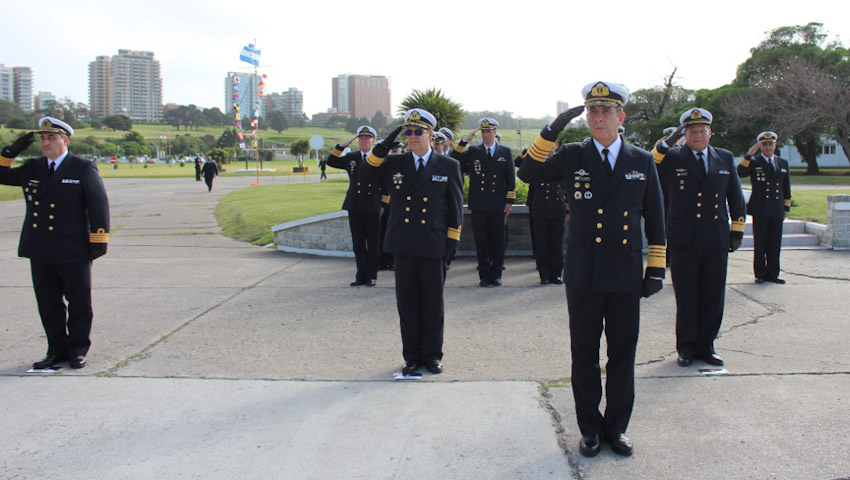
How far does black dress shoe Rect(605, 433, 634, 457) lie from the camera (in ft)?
11.8

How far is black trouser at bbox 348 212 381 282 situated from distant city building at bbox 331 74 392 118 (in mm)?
168000

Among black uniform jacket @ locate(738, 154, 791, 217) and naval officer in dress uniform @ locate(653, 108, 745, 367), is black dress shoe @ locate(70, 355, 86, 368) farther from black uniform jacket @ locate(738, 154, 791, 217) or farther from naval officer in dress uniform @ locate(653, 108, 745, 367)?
black uniform jacket @ locate(738, 154, 791, 217)

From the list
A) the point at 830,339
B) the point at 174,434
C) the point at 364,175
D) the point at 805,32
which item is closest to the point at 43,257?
the point at 174,434

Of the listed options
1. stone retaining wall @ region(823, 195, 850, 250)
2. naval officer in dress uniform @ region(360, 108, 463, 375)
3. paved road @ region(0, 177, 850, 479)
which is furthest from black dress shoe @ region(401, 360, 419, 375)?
stone retaining wall @ region(823, 195, 850, 250)

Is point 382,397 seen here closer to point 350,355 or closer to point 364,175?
Answer: point 350,355

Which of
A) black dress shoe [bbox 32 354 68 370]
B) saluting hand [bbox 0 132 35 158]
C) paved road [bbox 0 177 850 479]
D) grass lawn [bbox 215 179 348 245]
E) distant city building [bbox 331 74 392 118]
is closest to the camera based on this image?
paved road [bbox 0 177 850 479]

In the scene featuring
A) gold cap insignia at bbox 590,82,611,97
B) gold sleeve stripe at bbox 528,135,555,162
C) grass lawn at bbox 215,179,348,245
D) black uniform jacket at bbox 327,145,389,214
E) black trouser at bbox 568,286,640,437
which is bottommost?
black trouser at bbox 568,286,640,437

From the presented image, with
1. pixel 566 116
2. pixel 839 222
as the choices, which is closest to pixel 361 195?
pixel 566 116

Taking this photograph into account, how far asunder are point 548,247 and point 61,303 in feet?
19.1

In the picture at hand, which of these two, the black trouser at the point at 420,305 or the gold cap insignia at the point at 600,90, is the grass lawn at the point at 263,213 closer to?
the black trouser at the point at 420,305

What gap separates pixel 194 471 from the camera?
3465 millimetres

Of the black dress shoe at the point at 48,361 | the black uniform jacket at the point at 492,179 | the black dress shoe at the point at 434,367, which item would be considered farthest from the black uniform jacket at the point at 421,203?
the black uniform jacket at the point at 492,179

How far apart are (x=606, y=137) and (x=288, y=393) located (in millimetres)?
2727

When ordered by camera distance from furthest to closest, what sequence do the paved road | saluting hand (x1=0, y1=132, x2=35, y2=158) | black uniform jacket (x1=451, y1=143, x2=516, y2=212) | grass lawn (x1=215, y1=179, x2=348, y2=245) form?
grass lawn (x1=215, y1=179, x2=348, y2=245)
black uniform jacket (x1=451, y1=143, x2=516, y2=212)
saluting hand (x1=0, y1=132, x2=35, y2=158)
the paved road
